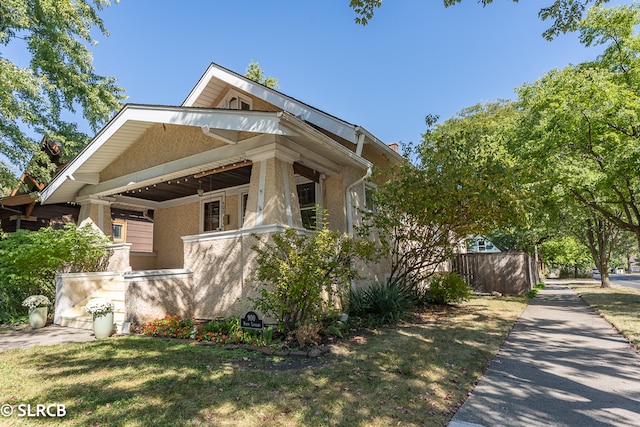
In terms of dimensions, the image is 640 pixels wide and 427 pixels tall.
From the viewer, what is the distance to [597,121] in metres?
10.8

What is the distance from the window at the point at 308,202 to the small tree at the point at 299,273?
281 cm

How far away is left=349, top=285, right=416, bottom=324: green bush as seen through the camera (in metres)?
8.04

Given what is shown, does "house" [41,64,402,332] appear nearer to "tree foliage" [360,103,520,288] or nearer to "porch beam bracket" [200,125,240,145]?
"porch beam bracket" [200,125,240,145]

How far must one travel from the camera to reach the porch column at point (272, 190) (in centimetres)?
695

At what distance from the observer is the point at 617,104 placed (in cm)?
1045

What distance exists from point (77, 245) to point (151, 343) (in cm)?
467

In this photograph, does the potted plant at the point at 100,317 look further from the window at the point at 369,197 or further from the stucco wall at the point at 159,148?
the window at the point at 369,197

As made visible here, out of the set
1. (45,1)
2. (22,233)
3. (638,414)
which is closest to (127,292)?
(22,233)

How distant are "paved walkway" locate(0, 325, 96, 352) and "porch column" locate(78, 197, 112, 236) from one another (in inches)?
137

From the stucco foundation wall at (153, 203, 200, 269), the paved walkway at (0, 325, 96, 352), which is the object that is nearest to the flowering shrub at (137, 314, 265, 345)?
the paved walkway at (0, 325, 96, 352)

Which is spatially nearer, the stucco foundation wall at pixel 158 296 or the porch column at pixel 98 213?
the stucco foundation wall at pixel 158 296

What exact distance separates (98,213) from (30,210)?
3.79m

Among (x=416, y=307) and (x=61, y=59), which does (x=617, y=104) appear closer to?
(x=416, y=307)

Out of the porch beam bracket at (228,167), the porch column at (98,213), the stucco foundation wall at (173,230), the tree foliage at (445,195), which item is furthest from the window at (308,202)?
the porch column at (98,213)
